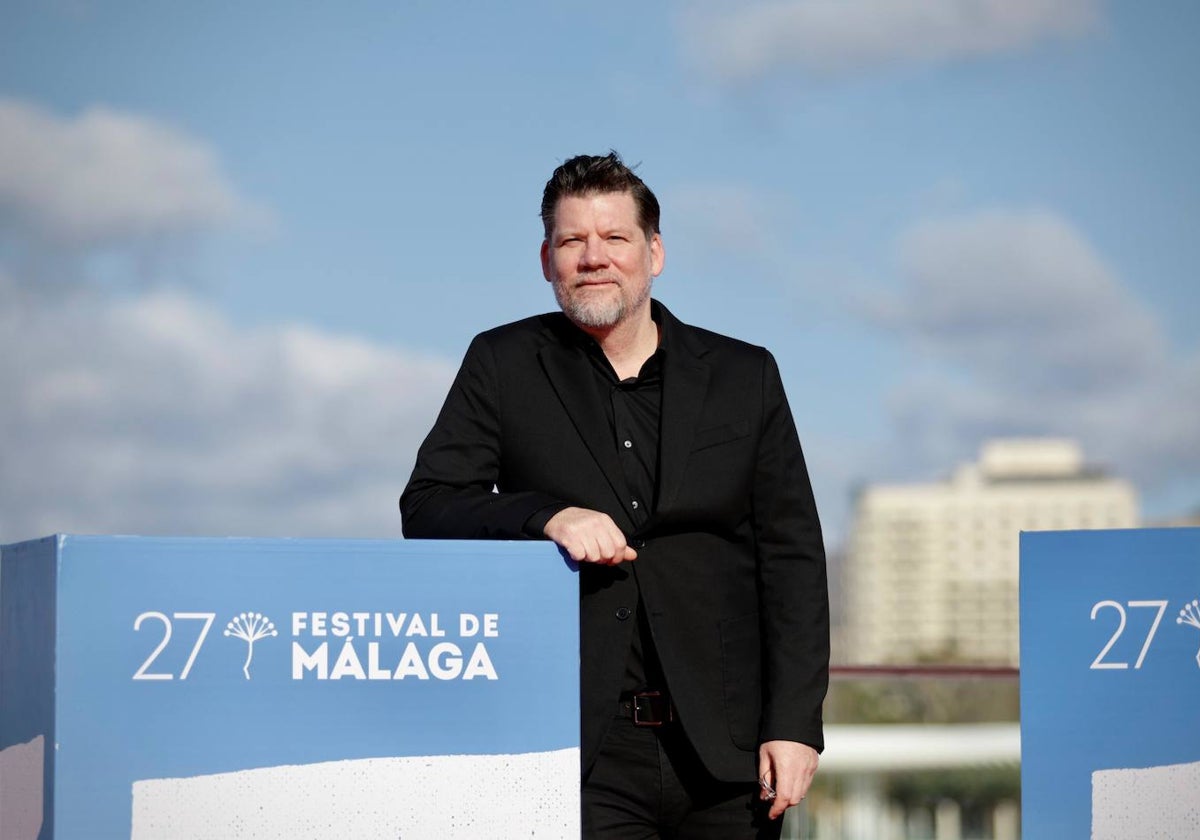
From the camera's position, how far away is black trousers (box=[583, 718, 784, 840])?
129 inches

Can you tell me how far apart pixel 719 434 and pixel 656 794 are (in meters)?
0.69

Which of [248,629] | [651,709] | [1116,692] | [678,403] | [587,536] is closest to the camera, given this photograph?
[248,629]

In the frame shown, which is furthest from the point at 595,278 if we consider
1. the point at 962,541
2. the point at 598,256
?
the point at 962,541

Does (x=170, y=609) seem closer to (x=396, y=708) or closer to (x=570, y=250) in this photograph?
(x=396, y=708)

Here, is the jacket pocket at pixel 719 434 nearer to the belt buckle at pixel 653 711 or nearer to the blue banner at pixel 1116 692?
the belt buckle at pixel 653 711

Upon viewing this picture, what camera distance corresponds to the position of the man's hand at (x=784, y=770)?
335cm

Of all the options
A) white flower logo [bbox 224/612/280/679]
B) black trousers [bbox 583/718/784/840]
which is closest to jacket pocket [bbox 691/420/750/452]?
black trousers [bbox 583/718/784/840]

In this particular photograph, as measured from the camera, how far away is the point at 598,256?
11.0 feet

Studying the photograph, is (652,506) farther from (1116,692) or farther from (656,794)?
(1116,692)

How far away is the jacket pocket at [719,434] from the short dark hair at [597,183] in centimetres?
40

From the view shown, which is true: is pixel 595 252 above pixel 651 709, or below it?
above

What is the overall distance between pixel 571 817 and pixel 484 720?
217 millimetres

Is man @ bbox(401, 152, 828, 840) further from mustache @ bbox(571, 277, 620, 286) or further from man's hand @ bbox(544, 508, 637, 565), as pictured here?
man's hand @ bbox(544, 508, 637, 565)

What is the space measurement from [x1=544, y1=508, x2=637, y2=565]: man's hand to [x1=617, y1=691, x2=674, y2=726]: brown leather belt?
1.22 ft
